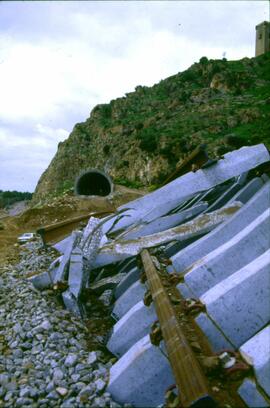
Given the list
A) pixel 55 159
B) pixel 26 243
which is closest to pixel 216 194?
pixel 26 243

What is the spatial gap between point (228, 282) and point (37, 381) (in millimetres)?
1967

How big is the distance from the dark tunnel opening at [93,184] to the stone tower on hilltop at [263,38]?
48.7 metres

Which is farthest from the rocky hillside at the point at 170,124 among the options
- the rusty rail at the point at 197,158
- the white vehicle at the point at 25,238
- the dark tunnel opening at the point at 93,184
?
the rusty rail at the point at 197,158

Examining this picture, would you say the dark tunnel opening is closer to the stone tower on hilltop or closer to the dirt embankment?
the dirt embankment

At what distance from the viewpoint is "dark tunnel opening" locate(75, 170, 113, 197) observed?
1801 cm

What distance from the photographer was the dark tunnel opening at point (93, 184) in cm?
1801

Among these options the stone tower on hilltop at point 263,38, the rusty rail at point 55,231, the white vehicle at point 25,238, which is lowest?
the white vehicle at point 25,238

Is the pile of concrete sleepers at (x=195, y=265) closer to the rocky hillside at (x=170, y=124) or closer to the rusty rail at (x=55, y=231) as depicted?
the rusty rail at (x=55, y=231)

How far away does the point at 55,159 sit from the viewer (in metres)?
64.2

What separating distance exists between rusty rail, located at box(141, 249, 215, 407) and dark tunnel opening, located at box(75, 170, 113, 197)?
1489 centimetres

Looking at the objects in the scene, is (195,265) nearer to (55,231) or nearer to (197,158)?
(197,158)

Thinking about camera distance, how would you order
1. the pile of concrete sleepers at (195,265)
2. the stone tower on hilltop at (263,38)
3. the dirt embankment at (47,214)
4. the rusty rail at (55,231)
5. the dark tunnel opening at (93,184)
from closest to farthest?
the pile of concrete sleepers at (195,265) → the rusty rail at (55,231) → the dirt embankment at (47,214) → the dark tunnel opening at (93,184) → the stone tower on hilltop at (263,38)

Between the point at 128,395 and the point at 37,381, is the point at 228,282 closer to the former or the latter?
the point at 128,395

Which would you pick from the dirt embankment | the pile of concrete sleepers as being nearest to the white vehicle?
the dirt embankment
